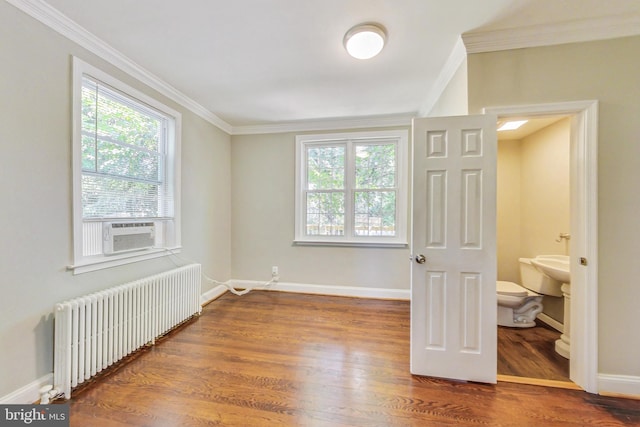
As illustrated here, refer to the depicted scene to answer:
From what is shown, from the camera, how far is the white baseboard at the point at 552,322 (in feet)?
8.76

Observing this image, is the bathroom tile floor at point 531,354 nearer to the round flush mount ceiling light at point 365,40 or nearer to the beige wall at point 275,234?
the beige wall at point 275,234

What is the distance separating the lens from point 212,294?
3.62 meters

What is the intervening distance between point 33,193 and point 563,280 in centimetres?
417

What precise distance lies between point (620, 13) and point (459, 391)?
8.95 feet

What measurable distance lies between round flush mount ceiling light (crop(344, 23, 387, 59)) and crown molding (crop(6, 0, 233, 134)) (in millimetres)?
1901

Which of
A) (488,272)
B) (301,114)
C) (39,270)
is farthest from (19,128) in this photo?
(488,272)

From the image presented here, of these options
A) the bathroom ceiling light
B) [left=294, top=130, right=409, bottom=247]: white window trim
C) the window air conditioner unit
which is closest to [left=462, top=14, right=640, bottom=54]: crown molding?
the bathroom ceiling light

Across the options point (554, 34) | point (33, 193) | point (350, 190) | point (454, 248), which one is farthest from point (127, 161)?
point (554, 34)

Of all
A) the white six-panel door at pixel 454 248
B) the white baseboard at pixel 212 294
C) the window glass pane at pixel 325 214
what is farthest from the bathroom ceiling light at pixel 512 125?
the white baseboard at pixel 212 294

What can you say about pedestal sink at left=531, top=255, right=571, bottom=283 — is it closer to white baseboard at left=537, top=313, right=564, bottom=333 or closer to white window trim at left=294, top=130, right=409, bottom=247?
white baseboard at left=537, top=313, right=564, bottom=333

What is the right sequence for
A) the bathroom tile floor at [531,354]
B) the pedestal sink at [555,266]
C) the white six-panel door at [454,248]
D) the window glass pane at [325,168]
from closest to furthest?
the white six-panel door at [454,248], the bathroom tile floor at [531,354], the pedestal sink at [555,266], the window glass pane at [325,168]

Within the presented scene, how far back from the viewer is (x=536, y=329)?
8.89 feet

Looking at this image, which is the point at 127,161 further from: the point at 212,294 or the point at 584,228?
the point at 584,228

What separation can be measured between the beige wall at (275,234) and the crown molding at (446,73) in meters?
1.93
